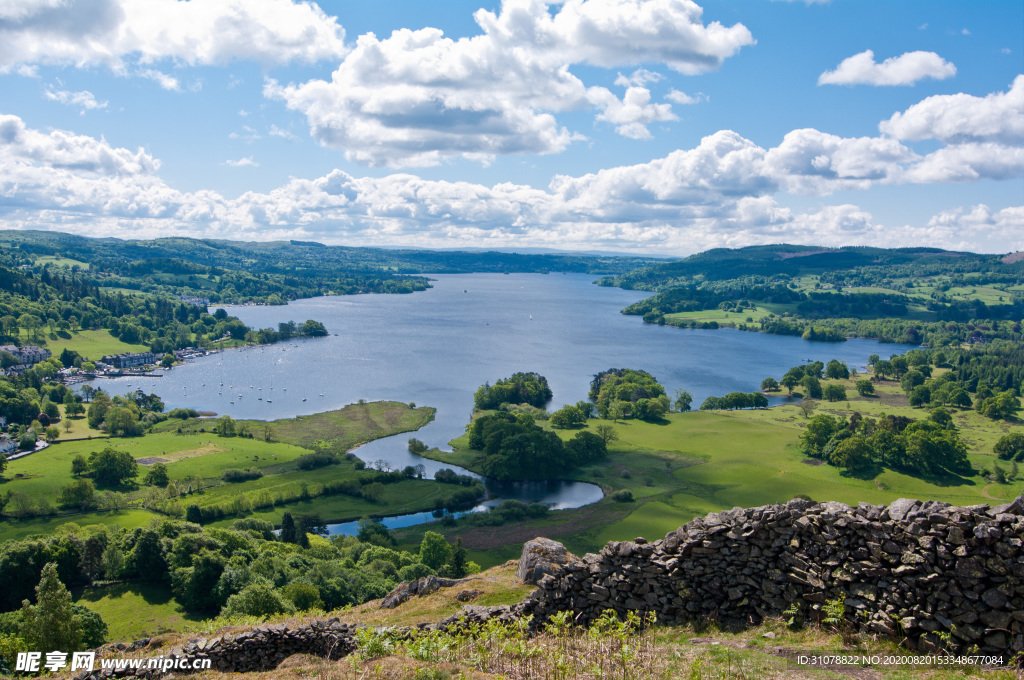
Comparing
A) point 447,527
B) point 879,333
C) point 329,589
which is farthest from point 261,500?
point 879,333

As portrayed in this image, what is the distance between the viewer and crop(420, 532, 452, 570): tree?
1521 inches

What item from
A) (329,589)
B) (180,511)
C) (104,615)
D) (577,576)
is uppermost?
(577,576)

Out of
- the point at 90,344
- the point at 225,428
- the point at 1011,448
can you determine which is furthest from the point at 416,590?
the point at 90,344

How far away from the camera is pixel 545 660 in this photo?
961cm

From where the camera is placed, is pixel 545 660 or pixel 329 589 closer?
A: pixel 545 660

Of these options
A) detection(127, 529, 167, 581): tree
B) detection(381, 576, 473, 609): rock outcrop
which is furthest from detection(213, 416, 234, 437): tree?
detection(381, 576, 473, 609): rock outcrop

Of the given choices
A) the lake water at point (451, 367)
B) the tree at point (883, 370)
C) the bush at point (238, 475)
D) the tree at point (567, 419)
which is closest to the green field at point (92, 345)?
the lake water at point (451, 367)

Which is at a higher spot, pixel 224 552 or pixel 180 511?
pixel 224 552

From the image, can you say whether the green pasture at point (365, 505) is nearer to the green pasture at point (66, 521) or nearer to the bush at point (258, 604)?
the green pasture at point (66, 521)

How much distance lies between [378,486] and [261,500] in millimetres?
11356

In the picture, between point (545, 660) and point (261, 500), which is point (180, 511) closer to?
point (261, 500)

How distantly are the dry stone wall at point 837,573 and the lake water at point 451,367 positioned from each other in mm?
49822

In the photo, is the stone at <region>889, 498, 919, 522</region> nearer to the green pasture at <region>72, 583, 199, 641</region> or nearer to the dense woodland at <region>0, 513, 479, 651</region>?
the dense woodland at <region>0, 513, 479, 651</region>

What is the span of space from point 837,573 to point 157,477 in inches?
2707
